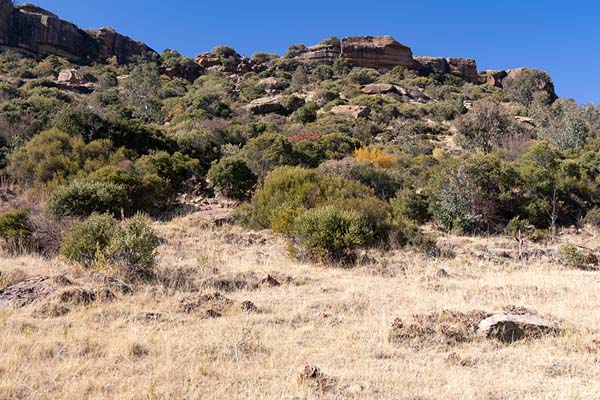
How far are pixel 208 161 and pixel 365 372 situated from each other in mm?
17168

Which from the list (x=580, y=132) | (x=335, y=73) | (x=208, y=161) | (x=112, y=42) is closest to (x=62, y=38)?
(x=112, y=42)

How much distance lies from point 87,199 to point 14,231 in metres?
2.65

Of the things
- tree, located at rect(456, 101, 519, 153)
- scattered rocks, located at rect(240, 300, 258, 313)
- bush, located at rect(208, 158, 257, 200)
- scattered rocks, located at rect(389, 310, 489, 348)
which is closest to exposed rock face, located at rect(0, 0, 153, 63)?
bush, located at rect(208, 158, 257, 200)

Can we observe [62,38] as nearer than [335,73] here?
Yes

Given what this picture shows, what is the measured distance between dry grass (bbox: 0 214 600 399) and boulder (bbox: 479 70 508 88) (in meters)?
61.1

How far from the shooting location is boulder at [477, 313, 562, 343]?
4.40 metres

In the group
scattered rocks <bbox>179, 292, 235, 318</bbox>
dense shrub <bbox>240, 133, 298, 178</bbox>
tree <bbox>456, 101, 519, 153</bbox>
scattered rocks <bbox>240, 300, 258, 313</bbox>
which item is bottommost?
scattered rocks <bbox>179, 292, 235, 318</bbox>

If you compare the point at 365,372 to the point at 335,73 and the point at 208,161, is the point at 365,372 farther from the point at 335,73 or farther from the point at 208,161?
the point at 335,73

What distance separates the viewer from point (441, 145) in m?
27.3

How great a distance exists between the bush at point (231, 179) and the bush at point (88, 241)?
7238 mm

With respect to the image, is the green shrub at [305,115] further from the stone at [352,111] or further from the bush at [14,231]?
the bush at [14,231]

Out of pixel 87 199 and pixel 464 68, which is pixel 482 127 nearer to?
pixel 87 199

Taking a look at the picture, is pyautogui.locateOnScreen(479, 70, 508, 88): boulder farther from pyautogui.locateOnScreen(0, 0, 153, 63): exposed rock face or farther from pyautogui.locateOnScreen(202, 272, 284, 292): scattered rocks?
pyautogui.locateOnScreen(202, 272, 284, 292): scattered rocks

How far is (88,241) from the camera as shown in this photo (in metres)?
7.10
